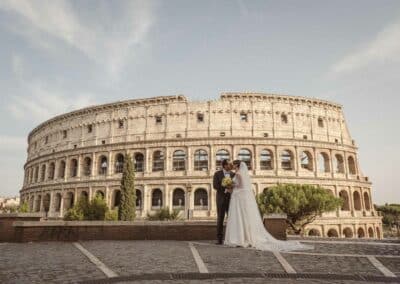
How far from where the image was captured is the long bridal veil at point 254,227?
8.06 metres

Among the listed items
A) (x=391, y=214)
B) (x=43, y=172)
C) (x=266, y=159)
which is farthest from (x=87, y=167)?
(x=391, y=214)

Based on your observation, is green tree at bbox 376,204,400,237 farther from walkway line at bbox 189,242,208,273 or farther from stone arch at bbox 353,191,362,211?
walkway line at bbox 189,242,208,273

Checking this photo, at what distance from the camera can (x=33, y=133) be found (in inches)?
1903

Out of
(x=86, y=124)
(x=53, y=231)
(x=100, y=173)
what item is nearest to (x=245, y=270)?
(x=53, y=231)

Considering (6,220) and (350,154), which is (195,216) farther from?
(6,220)

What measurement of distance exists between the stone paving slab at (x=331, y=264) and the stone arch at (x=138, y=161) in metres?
30.6

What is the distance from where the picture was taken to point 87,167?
3894 centimetres

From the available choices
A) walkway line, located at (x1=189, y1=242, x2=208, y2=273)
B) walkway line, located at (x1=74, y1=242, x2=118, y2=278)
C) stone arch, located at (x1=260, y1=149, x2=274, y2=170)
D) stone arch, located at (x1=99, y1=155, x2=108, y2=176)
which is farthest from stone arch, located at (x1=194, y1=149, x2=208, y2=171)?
walkway line, located at (x1=74, y1=242, x2=118, y2=278)

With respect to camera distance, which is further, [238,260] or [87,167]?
[87,167]

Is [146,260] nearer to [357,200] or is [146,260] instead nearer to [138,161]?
[138,161]

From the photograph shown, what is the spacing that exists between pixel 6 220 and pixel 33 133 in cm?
4263

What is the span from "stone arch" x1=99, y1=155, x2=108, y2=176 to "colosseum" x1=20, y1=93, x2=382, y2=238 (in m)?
0.07

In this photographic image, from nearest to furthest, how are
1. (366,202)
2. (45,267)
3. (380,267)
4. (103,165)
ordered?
(45,267) → (380,267) → (366,202) → (103,165)

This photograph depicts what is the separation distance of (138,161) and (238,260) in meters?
31.6
